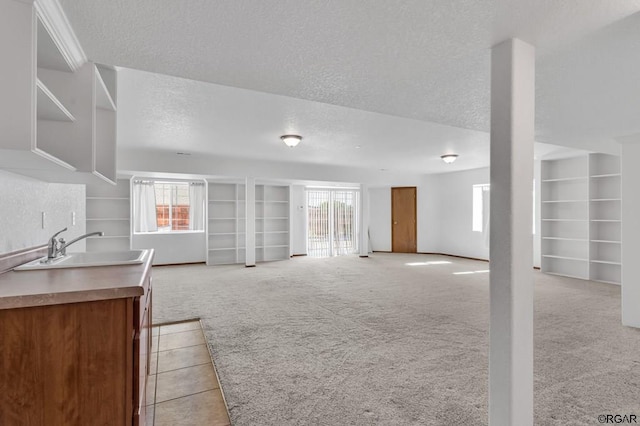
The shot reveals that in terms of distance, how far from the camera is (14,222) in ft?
6.31

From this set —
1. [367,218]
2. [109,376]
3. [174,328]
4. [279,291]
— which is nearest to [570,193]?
[367,218]

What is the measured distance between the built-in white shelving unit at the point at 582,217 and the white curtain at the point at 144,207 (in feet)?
28.8

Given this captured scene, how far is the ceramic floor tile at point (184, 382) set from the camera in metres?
2.37

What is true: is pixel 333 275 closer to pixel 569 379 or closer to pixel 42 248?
pixel 569 379

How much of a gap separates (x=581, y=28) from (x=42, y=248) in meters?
3.51

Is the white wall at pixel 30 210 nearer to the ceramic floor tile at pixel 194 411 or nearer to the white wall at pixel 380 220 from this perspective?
the ceramic floor tile at pixel 194 411

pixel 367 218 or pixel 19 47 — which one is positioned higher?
pixel 19 47

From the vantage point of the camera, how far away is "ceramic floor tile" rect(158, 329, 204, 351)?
3.22 meters

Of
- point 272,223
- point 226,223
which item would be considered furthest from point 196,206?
point 272,223

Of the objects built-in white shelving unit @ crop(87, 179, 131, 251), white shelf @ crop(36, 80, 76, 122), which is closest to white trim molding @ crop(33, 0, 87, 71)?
white shelf @ crop(36, 80, 76, 122)

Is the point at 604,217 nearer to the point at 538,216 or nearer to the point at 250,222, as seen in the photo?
the point at 538,216

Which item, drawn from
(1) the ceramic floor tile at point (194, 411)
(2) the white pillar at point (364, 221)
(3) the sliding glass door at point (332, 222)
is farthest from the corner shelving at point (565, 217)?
(1) the ceramic floor tile at point (194, 411)

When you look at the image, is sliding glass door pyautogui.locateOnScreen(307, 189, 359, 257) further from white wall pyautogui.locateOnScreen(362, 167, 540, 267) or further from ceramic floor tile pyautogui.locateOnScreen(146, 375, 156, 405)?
ceramic floor tile pyautogui.locateOnScreen(146, 375, 156, 405)
